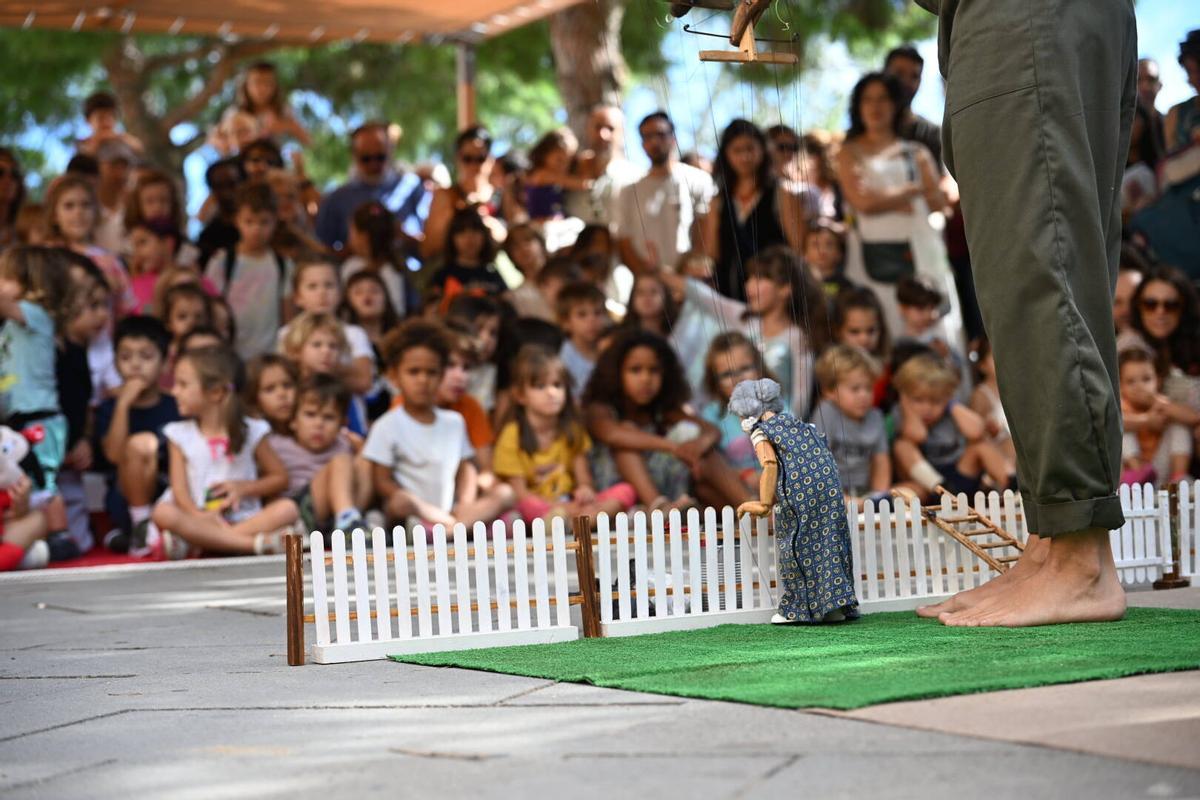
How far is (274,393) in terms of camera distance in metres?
9.57

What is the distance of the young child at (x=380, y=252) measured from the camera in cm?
1088

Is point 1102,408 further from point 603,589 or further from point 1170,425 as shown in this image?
point 1170,425

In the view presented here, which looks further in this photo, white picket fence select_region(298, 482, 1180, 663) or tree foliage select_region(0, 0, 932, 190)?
tree foliage select_region(0, 0, 932, 190)

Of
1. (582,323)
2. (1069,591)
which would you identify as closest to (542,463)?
(582,323)

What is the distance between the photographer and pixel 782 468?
534 centimetres

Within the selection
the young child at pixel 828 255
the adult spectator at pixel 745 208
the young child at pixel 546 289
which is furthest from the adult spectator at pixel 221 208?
the young child at pixel 828 255

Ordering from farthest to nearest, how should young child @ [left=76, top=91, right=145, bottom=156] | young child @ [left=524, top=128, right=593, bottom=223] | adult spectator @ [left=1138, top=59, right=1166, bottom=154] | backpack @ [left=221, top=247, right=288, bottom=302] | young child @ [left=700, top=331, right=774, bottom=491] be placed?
young child @ [left=76, top=91, right=145, bottom=156] < young child @ [left=524, top=128, right=593, bottom=223] < adult spectator @ [left=1138, top=59, right=1166, bottom=154] < backpack @ [left=221, top=247, right=288, bottom=302] < young child @ [left=700, top=331, right=774, bottom=491]

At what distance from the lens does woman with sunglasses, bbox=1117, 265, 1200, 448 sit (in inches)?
404

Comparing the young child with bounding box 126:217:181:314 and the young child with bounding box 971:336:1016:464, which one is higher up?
the young child with bounding box 126:217:181:314

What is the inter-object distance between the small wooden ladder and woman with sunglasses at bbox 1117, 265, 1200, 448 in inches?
187

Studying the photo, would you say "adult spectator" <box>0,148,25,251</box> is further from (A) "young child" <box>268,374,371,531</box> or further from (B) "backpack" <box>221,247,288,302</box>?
(A) "young child" <box>268,374,371,531</box>

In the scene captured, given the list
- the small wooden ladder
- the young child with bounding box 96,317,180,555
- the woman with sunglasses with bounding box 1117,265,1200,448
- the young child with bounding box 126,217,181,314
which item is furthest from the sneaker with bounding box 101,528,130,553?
the woman with sunglasses with bounding box 1117,265,1200,448

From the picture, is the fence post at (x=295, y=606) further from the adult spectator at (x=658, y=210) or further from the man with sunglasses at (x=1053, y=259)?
the adult spectator at (x=658, y=210)

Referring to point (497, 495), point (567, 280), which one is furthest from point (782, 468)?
point (567, 280)
